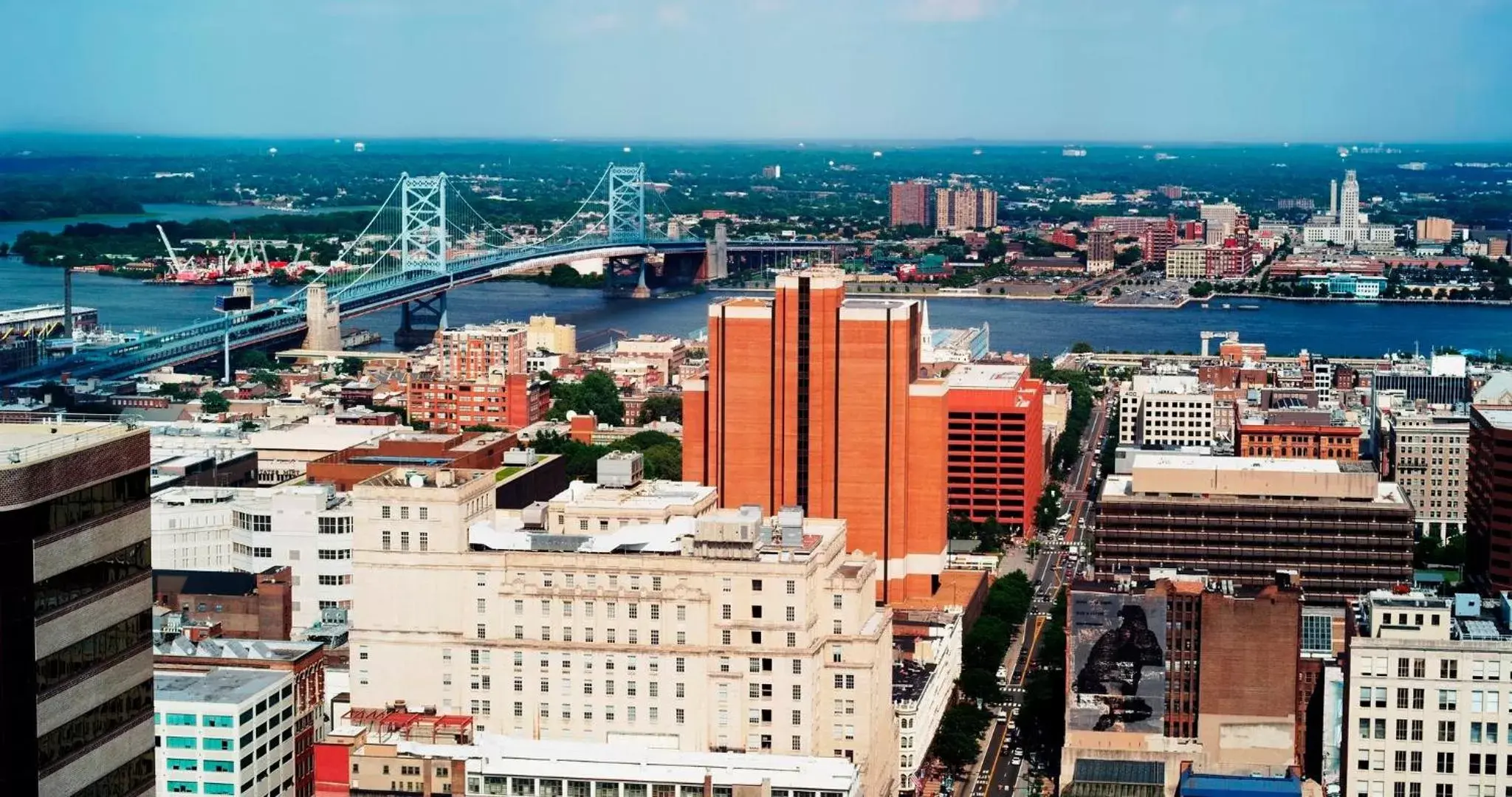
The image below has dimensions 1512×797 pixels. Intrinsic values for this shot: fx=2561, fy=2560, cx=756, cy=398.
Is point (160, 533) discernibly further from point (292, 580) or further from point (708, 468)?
point (708, 468)

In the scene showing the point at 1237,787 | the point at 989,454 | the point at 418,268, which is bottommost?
the point at 1237,787

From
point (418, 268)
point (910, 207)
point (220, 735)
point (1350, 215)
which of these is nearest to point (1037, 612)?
point (220, 735)

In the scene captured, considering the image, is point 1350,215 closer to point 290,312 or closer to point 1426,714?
point 290,312

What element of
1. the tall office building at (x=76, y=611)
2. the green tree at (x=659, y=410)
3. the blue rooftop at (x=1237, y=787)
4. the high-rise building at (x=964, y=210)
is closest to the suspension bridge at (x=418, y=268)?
the green tree at (x=659, y=410)

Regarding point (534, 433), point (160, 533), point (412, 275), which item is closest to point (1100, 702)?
point (160, 533)

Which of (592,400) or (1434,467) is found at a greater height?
(1434,467)

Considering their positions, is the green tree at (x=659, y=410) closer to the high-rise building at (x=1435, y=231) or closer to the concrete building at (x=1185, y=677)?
the concrete building at (x=1185, y=677)

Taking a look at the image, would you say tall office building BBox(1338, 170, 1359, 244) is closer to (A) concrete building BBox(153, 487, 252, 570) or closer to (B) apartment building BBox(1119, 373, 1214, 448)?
(B) apartment building BBox(1119, 373, 1214, 448)
